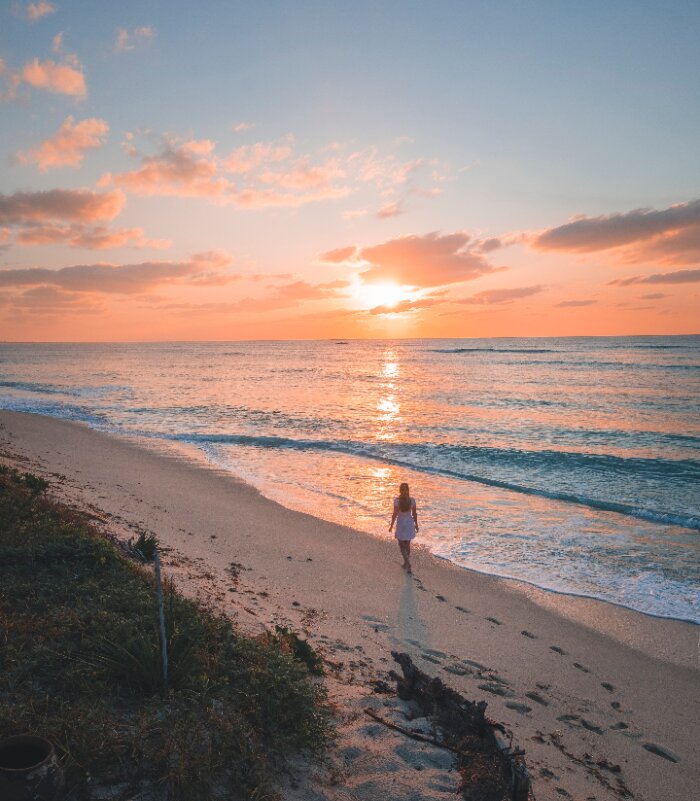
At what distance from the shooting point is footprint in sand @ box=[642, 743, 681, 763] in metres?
5.66

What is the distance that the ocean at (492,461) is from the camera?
38.9ft

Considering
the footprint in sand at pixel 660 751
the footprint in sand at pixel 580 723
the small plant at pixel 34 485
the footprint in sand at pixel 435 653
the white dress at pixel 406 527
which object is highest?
the small plant at pixel 34 485

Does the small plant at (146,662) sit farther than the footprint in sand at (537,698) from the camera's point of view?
No

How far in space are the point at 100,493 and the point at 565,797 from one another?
12855 millimetres

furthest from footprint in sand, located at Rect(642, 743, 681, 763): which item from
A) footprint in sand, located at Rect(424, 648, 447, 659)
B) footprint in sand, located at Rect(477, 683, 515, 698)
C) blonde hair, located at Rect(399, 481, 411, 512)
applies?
blonde hair, located at Rect(399, 481, 411, 512)

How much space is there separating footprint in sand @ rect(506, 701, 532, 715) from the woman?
4648 mm

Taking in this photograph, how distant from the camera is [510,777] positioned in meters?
4.34

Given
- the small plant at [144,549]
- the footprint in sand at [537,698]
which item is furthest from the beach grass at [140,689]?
the footprint in sand at [537,698]

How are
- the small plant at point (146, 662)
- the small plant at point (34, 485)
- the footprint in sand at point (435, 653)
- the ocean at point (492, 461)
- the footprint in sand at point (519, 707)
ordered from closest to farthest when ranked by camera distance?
the small plant at point (146, 662) → the footprint in sand at point (519, 707) → the footprint in sand at point (435, 653) → the small plant at point (34, 485) → the ocean at point (492, 461)

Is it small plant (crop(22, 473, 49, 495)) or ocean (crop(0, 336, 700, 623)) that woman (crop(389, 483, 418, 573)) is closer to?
ocean (crop(0, 336, 700, 623))

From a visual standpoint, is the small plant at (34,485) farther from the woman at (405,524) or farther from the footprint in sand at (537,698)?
the footprint in sand at (537,698)

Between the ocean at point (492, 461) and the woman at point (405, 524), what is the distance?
133 cm

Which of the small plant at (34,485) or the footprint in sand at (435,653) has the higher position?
the small plant at (34,485)

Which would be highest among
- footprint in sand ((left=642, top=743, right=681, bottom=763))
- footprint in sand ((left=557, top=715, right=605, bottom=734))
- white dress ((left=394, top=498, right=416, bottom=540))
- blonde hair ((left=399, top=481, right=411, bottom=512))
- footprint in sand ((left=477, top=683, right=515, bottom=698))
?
blonde hair ((left=399, top=481, right=411, bottom=512))
